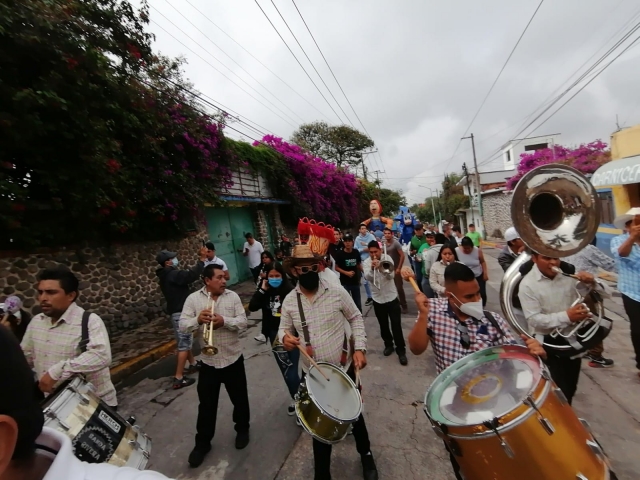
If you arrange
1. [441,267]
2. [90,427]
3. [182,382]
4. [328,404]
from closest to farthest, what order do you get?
[90,427]
[328,404]
[182,382]
[441,267]

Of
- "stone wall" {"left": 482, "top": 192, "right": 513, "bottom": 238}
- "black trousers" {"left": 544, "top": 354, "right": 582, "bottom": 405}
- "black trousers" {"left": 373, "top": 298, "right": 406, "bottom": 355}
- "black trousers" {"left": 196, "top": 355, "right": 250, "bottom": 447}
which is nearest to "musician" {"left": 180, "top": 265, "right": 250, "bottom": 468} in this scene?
"black trousers" {"left": 196, "top": 355, "right": 250, "bottom": 447}

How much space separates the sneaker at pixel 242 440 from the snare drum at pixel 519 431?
82.7 inches

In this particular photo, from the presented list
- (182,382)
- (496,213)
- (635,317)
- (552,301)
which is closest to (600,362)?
(635,317)

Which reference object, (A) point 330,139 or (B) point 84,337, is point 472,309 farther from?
(A) point 330,139

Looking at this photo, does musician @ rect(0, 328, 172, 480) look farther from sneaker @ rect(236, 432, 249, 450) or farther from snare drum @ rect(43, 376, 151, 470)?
A: sneaker @ rect(236, 432, 249, 450)

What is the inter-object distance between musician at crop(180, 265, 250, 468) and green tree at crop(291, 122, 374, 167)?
31.0m

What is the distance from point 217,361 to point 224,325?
1.11 feet

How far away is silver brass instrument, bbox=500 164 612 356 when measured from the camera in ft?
8.15

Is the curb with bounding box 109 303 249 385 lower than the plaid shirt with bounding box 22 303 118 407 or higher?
lower

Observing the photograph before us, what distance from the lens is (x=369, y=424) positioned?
11.0 feet

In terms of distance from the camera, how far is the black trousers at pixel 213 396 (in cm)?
312

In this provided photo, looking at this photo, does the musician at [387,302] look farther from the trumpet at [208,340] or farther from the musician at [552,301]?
the trumpet at [208,340]

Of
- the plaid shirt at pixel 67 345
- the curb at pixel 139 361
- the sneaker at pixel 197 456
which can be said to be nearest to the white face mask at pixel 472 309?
the plaid shirt at pixel 67 345

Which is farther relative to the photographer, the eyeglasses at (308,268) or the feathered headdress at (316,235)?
the feathered headdress at (316,235)
